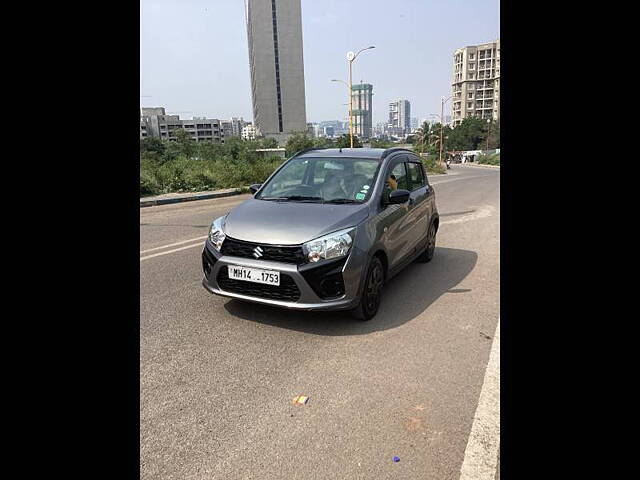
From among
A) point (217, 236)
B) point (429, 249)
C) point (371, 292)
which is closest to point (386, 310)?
Answer: point (371, 292)

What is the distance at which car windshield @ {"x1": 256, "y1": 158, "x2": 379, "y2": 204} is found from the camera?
15.4ft

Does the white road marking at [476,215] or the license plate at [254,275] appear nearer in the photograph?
the license plate at [254,275]

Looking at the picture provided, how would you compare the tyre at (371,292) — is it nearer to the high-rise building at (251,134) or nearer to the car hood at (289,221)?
the car hood at (289,221)

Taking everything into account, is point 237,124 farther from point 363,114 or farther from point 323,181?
point 323,181

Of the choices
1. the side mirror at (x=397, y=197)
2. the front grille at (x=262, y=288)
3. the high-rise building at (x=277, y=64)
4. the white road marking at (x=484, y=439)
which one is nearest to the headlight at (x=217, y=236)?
the front grille at (x=262, y=288)

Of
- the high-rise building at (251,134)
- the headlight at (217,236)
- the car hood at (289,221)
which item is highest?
the high-rise building at (251,134)

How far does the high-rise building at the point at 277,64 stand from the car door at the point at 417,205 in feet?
75.1

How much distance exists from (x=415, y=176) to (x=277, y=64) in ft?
247

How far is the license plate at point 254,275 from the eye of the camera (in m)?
3.84

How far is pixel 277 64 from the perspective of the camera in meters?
75.3

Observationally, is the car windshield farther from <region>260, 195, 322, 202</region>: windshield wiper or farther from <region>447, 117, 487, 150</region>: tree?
<region>447, 117, 487, 150</region>: tree

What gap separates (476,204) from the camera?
44.6ft
